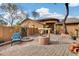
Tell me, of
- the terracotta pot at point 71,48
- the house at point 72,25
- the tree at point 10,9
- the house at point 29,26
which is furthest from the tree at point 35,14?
the terracotta pot at point 71,48

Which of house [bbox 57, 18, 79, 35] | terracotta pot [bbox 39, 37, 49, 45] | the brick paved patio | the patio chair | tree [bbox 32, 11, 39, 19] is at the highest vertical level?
tree [bbox 32, 11, 39, 19]

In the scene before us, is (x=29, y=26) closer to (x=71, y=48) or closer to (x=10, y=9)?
(x=10, y=9)

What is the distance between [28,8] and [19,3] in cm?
13

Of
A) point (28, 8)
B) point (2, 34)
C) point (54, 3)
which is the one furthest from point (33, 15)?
point (2, 34)

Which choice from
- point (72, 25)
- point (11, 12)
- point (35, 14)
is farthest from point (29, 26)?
point (72, 25)

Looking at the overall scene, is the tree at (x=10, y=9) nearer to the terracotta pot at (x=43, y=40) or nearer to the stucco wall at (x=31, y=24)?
the stucco wall at (x=31, y=24)

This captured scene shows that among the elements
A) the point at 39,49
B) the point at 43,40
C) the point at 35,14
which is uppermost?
the point at 35,14

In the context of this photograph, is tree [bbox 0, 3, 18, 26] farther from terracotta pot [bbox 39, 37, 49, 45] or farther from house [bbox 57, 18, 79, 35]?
house [bbox 57, 18, 79, 35]

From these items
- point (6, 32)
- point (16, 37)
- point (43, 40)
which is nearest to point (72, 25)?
point (43, 40)

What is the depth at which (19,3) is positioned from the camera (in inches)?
83.4

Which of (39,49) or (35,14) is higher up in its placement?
(35,14)

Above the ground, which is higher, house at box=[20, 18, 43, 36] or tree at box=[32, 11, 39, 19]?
tree at box=[32, 11, 39, 19]

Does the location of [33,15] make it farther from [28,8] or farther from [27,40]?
[27,40]

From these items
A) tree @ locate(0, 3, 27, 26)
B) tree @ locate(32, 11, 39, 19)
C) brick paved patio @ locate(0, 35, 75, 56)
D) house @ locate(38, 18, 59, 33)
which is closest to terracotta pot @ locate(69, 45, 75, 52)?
brick paved patio @ locate(0, 35, 75, 56)
